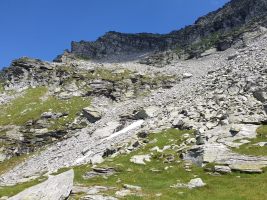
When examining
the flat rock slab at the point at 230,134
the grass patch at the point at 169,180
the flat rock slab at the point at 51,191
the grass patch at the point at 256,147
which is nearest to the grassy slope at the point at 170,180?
the grass patch at the point at 169,180

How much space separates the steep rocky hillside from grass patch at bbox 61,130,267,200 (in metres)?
0.09

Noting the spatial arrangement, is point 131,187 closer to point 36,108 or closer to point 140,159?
point 140,159

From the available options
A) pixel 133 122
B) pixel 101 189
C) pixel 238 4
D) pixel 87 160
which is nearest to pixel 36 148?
pixel 133 122

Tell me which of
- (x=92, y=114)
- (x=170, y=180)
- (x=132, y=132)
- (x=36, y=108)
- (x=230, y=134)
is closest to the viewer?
(x=170, y=180)

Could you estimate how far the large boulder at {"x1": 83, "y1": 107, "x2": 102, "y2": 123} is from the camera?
268 feet

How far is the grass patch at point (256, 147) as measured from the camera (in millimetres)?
40000

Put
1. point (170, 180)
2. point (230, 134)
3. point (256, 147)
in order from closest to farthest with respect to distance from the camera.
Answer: point (170, 180), point (256, 147), point (230, 134)

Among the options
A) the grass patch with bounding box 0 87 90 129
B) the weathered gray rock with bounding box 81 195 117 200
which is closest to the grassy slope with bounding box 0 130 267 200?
the weathered gray rock with bounding box 81 195 117 200

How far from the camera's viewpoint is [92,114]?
82188 millimetres

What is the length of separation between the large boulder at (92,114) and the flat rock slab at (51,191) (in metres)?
48.1

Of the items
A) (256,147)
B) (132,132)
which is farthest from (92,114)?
(256,147)

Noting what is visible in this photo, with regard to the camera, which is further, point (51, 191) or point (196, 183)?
point (196, 183)

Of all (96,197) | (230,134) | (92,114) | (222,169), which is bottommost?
(96,197)

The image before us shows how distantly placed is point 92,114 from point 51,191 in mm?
51128
